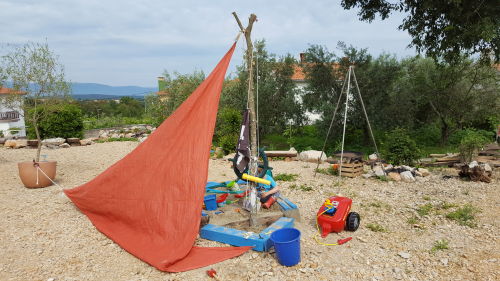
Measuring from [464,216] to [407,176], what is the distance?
94.7 inches

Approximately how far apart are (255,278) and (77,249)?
7.67ft

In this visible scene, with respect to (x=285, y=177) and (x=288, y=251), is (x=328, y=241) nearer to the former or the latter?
(x=288, y=251)

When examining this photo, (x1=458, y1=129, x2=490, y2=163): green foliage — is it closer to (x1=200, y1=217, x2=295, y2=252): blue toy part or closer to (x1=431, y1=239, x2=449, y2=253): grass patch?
(x1=431, y1=239, x2=449, y2=253): grass patch

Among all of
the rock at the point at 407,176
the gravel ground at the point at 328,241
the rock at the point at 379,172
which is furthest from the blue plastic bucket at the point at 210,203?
the rock at the point at 407,176

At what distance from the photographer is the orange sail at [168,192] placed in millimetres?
3748

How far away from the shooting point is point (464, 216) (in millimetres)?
4996

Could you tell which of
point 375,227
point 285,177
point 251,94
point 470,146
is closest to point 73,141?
point 285,177

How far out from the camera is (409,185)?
699 centimetres

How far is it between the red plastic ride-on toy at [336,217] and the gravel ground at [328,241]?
12 centimetres

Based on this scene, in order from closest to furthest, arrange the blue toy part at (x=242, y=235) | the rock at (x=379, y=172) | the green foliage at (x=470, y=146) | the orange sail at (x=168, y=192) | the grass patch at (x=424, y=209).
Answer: the orange sail at (x=168, y=192)
the blue toy part at (x=242, y=235)
the grass patch at (x=424, y=209)
the rock at (x=379, y=172)
the green foliage at (x=470, y=146)

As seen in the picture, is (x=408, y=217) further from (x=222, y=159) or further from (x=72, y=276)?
(x=222, y=159)

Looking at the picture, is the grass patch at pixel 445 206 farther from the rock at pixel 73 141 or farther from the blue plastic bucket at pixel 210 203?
the rock at pixel 73 141

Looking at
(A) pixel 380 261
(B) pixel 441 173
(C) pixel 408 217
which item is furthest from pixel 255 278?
(B) pixel 441 173

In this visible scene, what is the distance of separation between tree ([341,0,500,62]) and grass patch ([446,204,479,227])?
14.6ft
